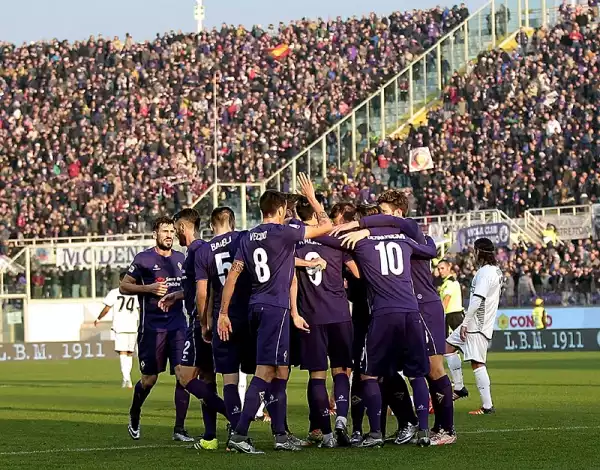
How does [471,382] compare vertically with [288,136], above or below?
below

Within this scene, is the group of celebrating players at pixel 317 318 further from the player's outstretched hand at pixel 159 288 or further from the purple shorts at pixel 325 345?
the player's outstretched hand at pixel 159 288

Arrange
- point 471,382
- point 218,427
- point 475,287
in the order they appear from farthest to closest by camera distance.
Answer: point 471,382 → point 475,287 → point 218,427

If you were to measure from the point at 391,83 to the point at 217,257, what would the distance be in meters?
44.1

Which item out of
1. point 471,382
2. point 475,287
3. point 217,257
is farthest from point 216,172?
point 217,257

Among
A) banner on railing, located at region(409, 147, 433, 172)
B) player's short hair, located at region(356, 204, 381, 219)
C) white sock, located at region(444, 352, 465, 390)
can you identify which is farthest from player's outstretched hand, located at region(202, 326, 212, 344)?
banner on railing, located at region(409, 147, 433, 172)

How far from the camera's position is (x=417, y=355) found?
13406 mm

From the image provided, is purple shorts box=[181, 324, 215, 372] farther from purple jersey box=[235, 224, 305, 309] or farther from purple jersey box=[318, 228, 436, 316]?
purple jersey box=[318, 228, 436, 316]

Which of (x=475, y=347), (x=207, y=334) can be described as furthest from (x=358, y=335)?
(x=475, y=347)

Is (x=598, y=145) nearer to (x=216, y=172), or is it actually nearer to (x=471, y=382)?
(x=216, y=172)

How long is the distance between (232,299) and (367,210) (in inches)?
73.9

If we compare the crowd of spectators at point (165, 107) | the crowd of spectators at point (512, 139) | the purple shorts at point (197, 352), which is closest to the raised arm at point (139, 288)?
the purple shorts at point (197, 352)

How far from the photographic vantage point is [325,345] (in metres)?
13.9

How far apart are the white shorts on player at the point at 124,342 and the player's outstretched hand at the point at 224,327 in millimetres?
14655

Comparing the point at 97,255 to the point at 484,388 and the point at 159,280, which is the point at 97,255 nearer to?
the point at 484,388
